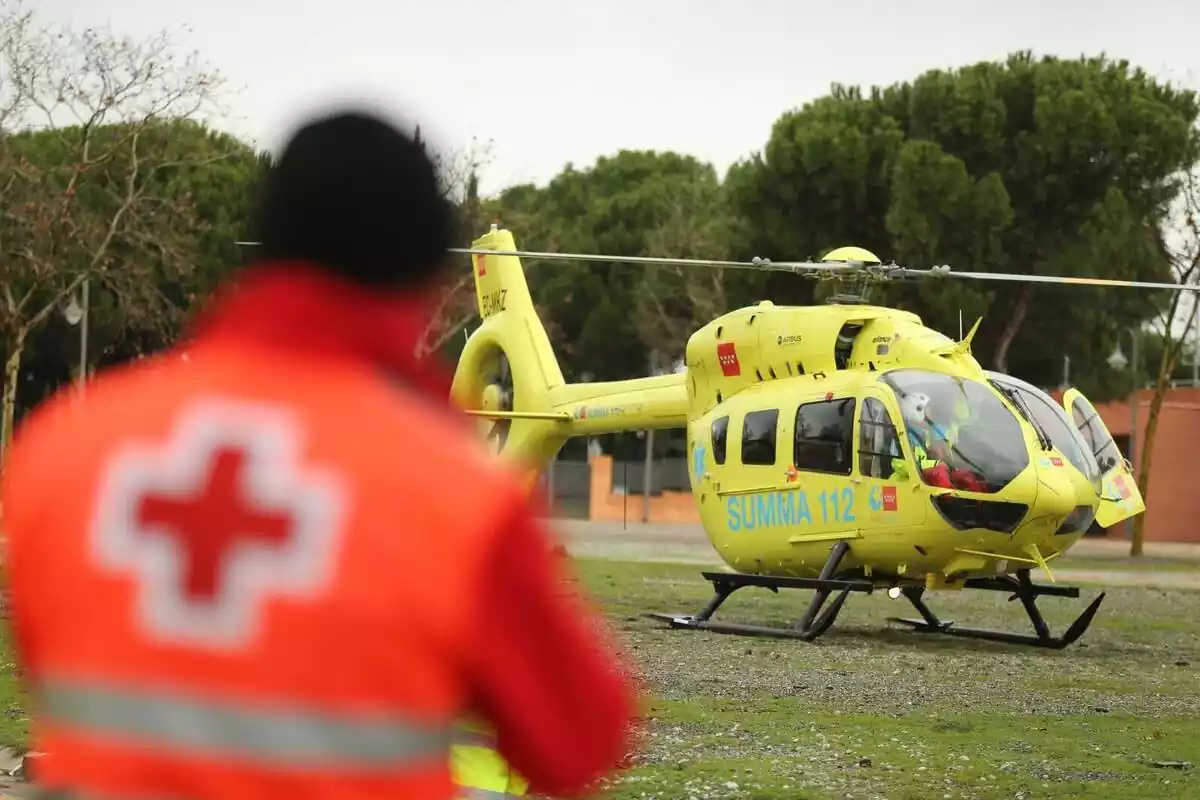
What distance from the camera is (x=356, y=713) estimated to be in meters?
2.03

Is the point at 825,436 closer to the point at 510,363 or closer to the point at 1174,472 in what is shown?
the point at 510,363

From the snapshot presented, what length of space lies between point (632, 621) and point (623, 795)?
8.51 meters

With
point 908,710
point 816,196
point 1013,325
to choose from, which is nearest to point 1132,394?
point 1013,325

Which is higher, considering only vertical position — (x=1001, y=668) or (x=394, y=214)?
(x=394, y=214)

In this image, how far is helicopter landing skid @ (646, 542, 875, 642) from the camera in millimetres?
14406

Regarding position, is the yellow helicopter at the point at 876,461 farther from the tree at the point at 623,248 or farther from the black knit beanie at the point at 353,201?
the tree at the point at 623,248

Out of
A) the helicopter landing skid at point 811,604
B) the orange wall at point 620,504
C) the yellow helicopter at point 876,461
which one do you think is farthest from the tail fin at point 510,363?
the orange wall at point 620,504

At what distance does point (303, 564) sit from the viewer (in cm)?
206

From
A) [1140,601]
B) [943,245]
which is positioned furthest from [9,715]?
[943,245]

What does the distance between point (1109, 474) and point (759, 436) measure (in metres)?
3.10

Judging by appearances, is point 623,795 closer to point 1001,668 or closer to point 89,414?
point 89,414

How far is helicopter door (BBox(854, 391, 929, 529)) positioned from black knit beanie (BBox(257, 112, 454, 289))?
39.3 feet

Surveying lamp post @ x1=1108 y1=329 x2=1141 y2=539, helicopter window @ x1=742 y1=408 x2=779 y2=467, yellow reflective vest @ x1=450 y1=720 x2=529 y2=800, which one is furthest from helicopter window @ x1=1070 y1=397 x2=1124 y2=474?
lamp post @ x1=1108 y1=329 x2=1141 y2=539

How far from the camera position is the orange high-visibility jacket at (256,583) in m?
2.02
